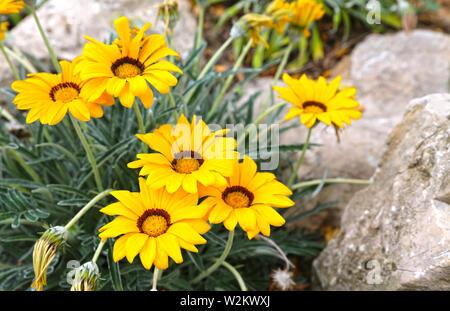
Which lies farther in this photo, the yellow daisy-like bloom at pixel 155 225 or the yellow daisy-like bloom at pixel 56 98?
the yellow daisy-like bloom at pixel 56 98

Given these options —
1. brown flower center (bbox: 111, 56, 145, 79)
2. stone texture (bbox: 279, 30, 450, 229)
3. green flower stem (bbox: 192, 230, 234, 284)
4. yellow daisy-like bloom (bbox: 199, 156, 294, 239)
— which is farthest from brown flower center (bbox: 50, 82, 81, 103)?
stone texture (bbox: 279, 30, 450, 229)

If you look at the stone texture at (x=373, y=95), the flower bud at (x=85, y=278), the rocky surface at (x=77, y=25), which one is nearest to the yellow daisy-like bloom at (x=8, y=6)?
the flower bud at (x=85, y=278)

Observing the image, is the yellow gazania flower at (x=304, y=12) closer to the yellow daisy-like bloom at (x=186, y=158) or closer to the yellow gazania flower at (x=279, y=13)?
the yellow gazania flower at (x=279, y=13)

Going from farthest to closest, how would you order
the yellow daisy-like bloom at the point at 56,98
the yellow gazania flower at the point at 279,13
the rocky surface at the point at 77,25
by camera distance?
the rocky surface at the point at 77,25 → the yellow gazania flower at the point at 279,13 → the yellow daisy-like bloom at the point at 56,98

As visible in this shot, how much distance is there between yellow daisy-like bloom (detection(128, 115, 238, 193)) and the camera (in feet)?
3.77

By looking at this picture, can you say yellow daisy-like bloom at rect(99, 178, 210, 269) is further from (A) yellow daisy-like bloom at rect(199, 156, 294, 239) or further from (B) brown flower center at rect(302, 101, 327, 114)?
(B) brown flower center at rect(302, 101, 327, 114)

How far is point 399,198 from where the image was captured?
157 centimetres

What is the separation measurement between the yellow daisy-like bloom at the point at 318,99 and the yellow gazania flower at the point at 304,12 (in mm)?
447

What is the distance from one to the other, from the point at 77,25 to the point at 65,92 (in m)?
1.56

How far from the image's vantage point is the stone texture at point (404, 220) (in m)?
1.38

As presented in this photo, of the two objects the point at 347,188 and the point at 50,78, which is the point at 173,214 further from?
the point at 347,188

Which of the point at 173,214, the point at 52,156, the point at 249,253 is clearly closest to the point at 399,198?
the point at 249,253

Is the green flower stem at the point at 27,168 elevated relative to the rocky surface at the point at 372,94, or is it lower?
lower

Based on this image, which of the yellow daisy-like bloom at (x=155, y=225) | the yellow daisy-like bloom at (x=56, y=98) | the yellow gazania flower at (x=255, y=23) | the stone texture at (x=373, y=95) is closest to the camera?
the yellow daisy-like bloom at (x=155, y=225)
